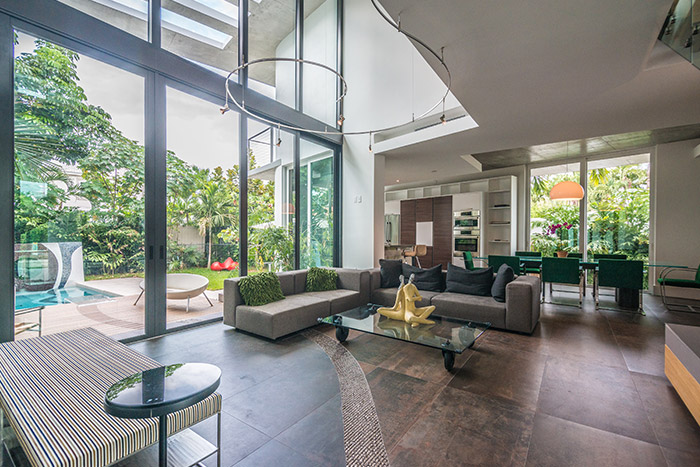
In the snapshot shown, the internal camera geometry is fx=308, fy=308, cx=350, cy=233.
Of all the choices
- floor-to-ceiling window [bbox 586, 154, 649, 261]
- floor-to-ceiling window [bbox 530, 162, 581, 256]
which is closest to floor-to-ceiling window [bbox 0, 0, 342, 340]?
floor-to-ceiling window [bbox 530, 162, 581, 256]

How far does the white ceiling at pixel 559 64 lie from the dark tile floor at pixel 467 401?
8.77 ft

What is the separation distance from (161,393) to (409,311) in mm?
2534

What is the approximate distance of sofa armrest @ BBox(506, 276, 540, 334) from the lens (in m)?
3.64

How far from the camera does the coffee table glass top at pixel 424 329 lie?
107 inches

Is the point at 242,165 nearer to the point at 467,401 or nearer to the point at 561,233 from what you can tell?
the point at 467,401

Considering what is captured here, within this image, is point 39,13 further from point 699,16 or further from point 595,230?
point 595,230

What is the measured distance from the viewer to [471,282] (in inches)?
172

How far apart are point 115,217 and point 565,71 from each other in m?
4.73

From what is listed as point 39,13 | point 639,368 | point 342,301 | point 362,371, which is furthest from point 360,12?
point 639,368

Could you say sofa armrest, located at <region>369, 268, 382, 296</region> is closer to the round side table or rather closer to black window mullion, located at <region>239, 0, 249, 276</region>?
black window mullion, located at <region>239, 0, 249, 276</region>

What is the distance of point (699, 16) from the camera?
2354mm

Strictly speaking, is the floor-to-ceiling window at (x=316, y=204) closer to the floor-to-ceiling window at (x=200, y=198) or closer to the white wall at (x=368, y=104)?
the white wall at (x=368, y=104)

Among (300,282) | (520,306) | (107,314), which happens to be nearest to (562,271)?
(520,306)

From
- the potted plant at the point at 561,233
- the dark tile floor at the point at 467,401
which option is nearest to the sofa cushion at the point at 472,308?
the dark tile floor at the point at 467,401
